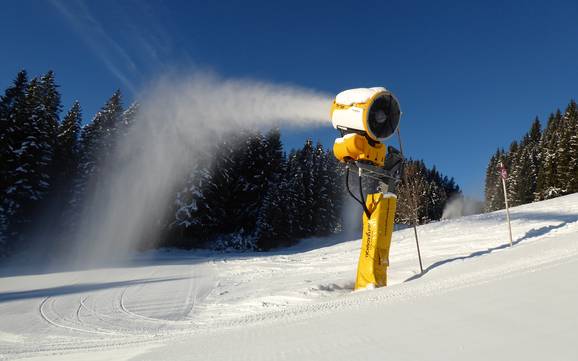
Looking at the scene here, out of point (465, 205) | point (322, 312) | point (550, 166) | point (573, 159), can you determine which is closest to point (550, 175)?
point (550, 166)

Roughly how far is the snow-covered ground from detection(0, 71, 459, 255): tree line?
626 inches

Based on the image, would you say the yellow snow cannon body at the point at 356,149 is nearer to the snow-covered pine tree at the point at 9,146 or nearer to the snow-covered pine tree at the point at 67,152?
the snow-covered pine tree at the point at 9,146

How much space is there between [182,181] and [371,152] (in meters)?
29.8

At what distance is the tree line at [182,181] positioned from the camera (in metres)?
28.9

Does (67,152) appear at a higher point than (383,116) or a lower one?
higher

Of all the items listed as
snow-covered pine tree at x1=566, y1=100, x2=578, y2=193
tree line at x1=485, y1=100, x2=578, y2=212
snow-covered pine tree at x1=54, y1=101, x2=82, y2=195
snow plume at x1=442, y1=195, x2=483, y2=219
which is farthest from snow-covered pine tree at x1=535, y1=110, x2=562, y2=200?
snow-covered pine tree at x1=54, y1=101, x2=82, y2=195

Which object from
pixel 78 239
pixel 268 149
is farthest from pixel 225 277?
pixel 268 149

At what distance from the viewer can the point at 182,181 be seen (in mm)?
36344

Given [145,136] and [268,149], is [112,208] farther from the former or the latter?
[268,149]

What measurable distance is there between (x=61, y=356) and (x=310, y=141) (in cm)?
4874

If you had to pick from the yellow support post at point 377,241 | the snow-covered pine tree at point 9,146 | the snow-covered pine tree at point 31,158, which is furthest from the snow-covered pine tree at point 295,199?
the yellow support post at point 377,241

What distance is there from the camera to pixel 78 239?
31.7 m

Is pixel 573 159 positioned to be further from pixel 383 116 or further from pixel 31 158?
pixel 31 158

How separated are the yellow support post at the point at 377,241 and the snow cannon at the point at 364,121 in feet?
3.40
